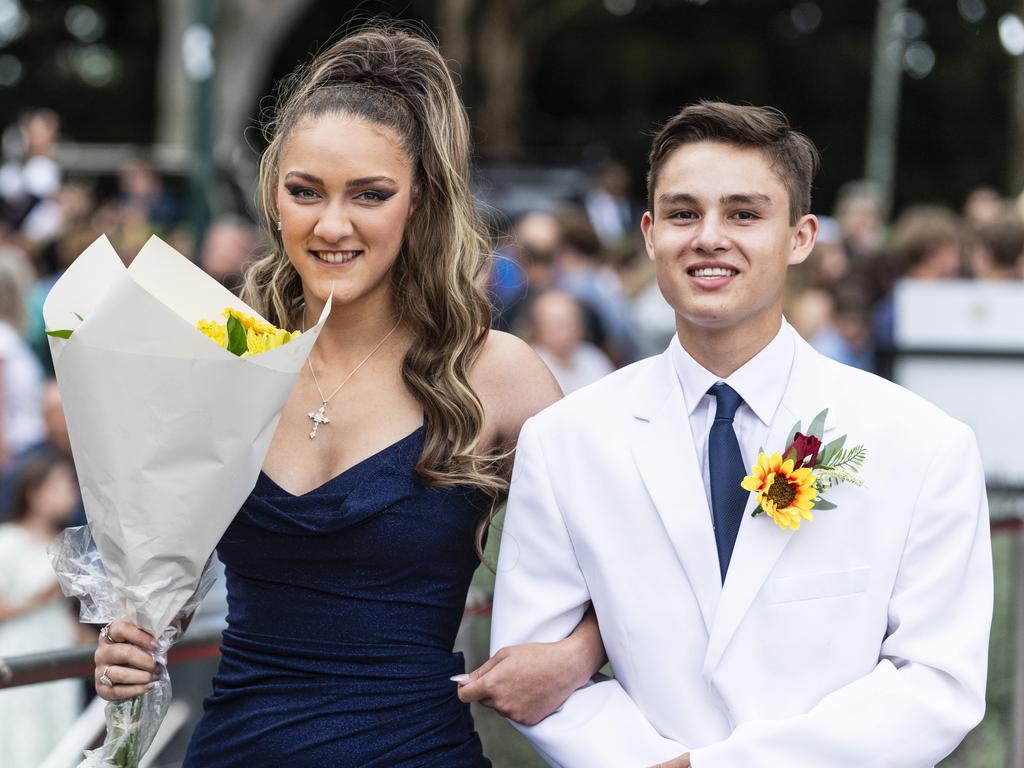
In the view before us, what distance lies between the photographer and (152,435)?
2.59 metres

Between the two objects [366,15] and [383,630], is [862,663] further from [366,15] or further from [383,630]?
[366,15]

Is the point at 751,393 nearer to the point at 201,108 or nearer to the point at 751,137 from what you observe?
the point at 751,137

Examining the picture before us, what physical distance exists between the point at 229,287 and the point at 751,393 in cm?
316

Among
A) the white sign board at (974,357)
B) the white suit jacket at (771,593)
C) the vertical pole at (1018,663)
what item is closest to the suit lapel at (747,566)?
the white suit jacket at (771,593)

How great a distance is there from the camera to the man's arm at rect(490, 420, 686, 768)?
2758 mm

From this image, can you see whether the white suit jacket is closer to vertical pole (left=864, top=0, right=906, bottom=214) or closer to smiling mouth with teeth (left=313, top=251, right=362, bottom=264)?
smiling mouth with teeth (left=313, top=251, right=362, bottom=264)

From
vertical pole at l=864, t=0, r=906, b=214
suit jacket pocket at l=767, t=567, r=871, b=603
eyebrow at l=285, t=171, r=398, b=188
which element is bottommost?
suit jacket pocket at l=767, t=567, r=871, b=603

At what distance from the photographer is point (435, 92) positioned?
123 inches

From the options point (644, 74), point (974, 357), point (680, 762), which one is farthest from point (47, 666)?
point (644, 74)

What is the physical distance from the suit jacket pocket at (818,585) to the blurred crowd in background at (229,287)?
1457 millimetres

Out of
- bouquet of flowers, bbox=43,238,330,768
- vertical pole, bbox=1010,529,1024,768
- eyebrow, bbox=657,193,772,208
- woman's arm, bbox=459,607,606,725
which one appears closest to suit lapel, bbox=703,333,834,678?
woman's arm, bbox=459,607,606,725

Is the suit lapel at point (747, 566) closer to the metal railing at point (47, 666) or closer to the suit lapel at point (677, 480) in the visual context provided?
the suit lapel at point (677, 480)

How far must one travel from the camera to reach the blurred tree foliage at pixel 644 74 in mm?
28062

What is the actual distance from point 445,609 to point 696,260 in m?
0.90
